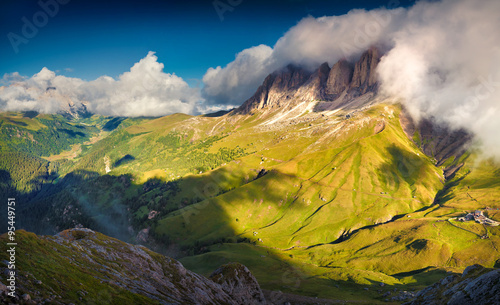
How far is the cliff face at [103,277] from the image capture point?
3447 centimetres

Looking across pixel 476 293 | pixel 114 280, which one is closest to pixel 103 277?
Result: pixel 114 280

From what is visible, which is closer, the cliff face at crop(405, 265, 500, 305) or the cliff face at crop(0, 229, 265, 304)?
the cliff face at crop(0, 229, 265, 304)

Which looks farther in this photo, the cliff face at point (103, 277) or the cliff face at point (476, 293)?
the cliff face at point (476, 293)

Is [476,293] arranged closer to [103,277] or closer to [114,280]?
[114,280]

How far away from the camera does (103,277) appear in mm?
49250

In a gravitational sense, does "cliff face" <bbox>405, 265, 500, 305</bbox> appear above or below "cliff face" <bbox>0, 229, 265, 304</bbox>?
below

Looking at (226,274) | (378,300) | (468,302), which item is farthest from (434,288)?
(226,274)

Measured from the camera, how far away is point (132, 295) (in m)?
46.9

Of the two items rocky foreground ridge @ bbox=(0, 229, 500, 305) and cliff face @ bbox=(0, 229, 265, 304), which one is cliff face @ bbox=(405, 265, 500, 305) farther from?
cliff face @ bbox=(0, 229, 265, 304)

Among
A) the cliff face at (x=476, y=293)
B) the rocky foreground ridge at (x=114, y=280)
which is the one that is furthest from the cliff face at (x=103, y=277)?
the cliff face at (x=476, y=293)

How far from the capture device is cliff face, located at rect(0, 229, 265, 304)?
113 feet

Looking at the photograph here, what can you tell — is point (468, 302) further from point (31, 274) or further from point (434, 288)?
point (31, 274)

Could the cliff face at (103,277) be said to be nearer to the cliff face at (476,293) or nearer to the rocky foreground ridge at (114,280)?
the rocky foreground ridge at (114,280)

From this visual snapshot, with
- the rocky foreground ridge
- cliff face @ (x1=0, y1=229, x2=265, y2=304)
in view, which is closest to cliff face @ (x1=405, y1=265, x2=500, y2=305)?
the rocky foreground ridge
